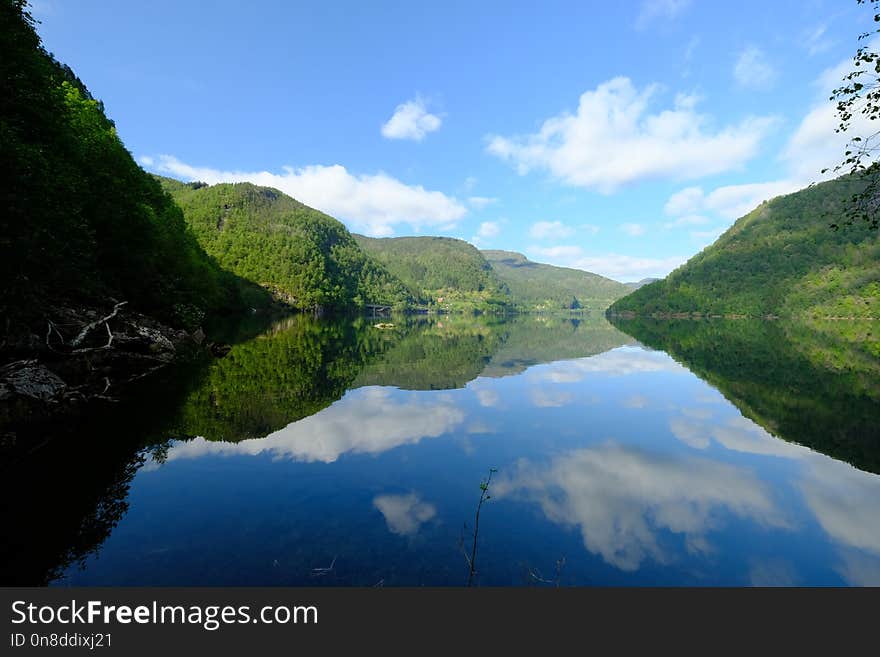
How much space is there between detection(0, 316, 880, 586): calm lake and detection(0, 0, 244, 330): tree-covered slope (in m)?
8.30

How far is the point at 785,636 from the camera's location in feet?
20.5

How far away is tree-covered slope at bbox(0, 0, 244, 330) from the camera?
16.7 metres

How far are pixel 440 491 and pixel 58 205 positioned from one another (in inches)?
981

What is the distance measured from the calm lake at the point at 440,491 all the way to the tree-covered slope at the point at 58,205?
8299 millimetres

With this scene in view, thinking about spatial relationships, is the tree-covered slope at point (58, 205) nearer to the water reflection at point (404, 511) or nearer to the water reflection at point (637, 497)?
the water reflection at point (404, 511)

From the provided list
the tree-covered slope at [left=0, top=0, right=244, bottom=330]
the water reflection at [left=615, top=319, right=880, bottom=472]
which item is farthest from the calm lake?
the tree-covered slope at [left=0, top=0, right=244, bottom=330]

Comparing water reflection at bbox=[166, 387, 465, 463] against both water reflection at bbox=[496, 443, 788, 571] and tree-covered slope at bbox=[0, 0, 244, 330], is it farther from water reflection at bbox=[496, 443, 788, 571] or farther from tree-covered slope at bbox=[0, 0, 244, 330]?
tree-covered slope at bbox=[0, 0, 244, 330]

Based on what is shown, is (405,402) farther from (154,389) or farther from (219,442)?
(154,389)

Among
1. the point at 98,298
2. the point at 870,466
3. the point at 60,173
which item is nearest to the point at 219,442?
the point at 60,173

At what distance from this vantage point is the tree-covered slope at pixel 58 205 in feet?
54.9

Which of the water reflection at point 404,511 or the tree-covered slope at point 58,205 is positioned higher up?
the tree-covered slope at point 58,205

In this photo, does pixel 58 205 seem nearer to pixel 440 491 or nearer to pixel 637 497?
pixel 440 491

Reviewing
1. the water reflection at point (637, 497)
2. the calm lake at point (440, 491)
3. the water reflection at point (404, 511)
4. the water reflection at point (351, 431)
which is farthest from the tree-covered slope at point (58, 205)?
the water reflection at point (637, 497)

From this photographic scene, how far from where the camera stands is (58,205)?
20.7 m
